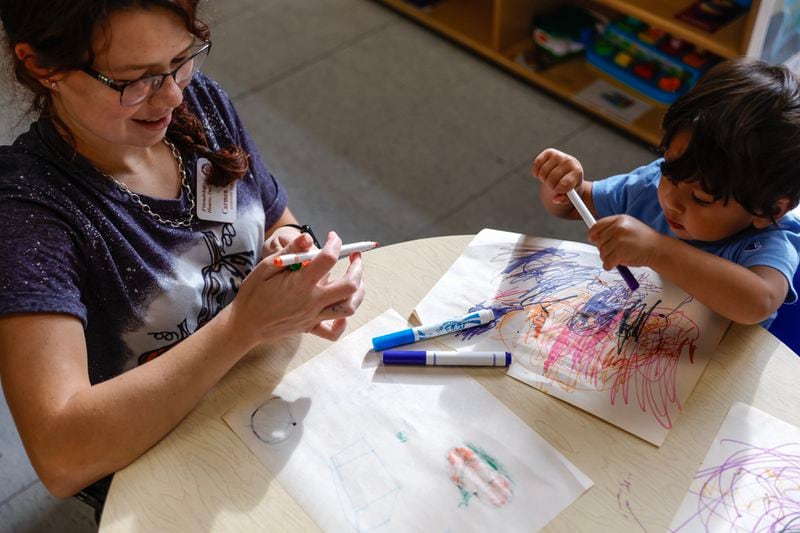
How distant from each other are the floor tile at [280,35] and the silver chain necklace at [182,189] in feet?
5.47

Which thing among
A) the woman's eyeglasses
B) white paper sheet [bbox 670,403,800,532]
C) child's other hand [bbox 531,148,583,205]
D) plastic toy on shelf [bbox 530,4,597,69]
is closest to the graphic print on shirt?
the woman's eyeglasses

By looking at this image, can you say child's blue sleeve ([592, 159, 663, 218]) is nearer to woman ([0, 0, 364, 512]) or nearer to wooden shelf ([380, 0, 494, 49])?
woman ([0, 0, 364, 512])

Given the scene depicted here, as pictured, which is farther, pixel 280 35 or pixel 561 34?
pixel 280 35

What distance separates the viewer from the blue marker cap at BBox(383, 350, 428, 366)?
97cm

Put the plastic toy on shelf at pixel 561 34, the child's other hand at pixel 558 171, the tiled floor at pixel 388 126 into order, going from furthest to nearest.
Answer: the plastic toy on shelf at pixel 561 34 < the tiled floor at pixel 388 126 < the child's other hand at pixel 558 171

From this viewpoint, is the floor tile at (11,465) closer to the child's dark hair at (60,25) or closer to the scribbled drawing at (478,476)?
the child's dark hair at (60,25)

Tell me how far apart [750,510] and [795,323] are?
0.38 m

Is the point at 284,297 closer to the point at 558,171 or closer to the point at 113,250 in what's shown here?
the point at 113,250

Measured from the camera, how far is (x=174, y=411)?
897 mm

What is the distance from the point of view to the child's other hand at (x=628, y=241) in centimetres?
101

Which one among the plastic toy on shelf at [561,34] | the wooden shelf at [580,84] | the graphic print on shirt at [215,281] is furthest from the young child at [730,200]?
the plastic toy on shelf at [561,34]

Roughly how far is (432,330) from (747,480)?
0.41 meters

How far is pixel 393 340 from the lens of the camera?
994 mm

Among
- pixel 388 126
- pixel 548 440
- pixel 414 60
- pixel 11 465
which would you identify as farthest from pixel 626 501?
pixel 414 60
